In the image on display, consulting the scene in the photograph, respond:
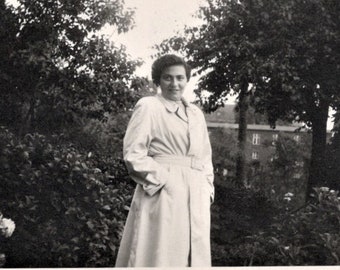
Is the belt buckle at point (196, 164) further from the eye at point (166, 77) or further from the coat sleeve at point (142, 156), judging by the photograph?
the eye at point (166, 77)

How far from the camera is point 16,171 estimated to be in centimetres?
361

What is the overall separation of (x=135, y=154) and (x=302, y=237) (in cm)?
242

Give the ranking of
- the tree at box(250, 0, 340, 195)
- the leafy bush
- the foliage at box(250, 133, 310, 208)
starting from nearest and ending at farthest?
the leafy bush
the tree at box(250, 0, 340, 195)
the foliage at box(250, 133, 310, 208)

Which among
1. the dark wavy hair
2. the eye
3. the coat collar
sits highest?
the dark wavy hair

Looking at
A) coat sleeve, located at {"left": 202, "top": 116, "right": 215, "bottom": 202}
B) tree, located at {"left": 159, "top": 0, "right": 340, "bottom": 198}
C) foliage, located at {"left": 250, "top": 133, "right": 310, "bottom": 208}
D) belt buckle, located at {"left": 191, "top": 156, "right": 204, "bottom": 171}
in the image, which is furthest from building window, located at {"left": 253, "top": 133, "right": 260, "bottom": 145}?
belt buckle, located at {"left": 191, "top": 156, "right": 204, "bottom": 171}

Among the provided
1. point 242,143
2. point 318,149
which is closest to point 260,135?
point 242,143

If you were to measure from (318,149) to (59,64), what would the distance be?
3.03m

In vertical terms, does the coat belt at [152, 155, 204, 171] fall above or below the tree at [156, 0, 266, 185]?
below

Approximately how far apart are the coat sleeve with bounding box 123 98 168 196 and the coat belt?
5 cm

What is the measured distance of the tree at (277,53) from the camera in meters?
4.70

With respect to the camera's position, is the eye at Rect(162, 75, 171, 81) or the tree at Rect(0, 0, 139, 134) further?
the tree at Rect(0, 0, 139, 134)

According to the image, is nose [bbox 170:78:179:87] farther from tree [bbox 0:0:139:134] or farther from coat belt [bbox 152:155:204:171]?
tree [bbox 0:0:139:134]

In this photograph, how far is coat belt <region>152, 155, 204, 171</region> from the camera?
7.32 ft

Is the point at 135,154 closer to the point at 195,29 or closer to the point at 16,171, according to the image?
the point at 16,171
